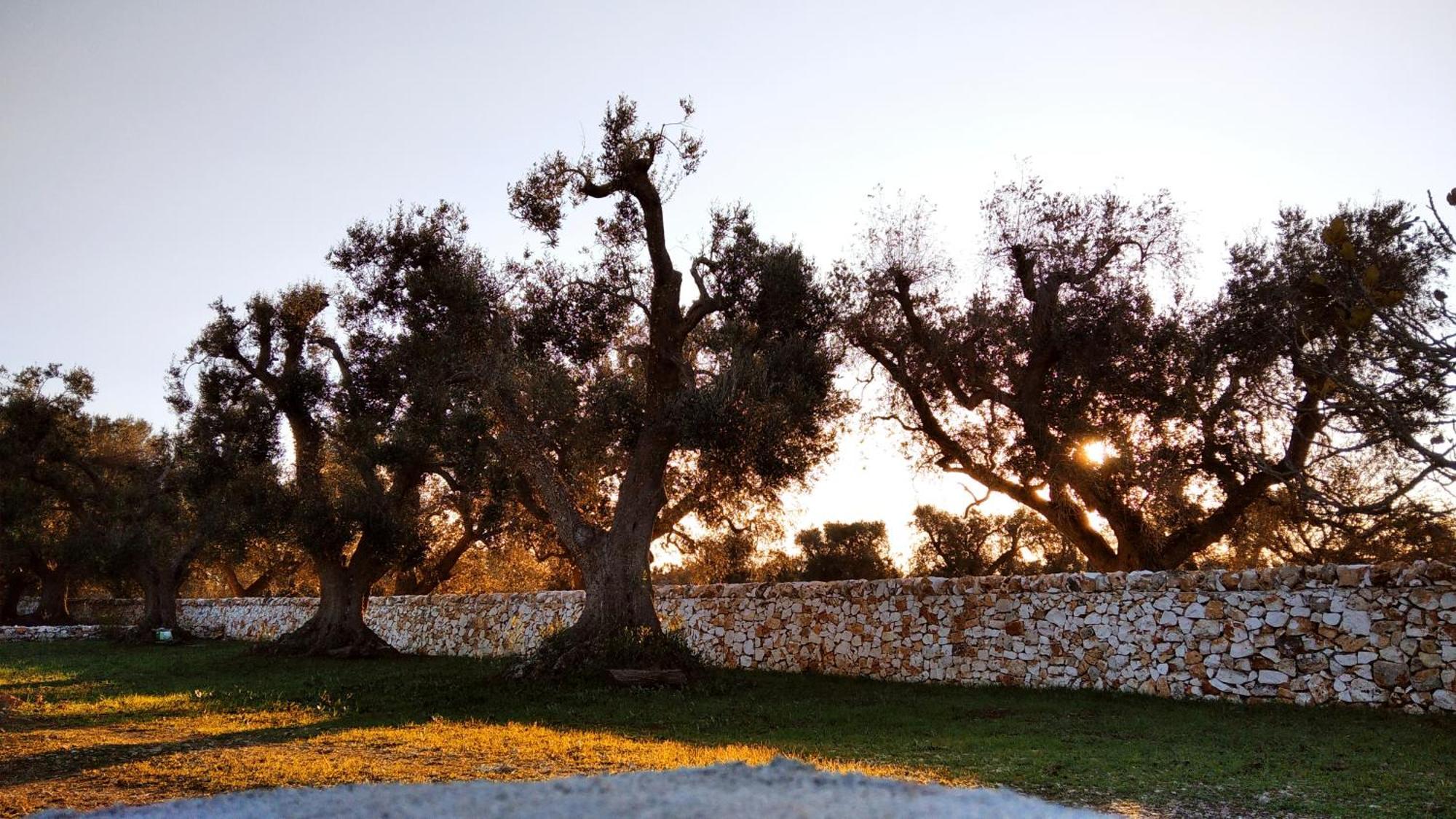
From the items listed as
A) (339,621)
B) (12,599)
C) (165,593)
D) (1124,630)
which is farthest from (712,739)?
(12,599)

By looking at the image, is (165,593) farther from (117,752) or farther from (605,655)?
(117,752)

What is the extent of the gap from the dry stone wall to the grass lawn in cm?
58

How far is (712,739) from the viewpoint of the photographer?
31.2ft

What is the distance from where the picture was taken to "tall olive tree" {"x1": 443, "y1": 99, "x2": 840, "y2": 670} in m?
14.3

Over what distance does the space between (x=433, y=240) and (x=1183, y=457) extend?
1373 centimetres

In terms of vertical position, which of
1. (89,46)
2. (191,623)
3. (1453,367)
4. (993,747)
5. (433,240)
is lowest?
(191,623)

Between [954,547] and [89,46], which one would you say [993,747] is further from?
[954,547]

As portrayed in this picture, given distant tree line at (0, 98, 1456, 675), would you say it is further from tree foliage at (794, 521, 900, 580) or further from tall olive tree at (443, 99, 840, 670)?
tree foliage at (794, 521, 900, 580)

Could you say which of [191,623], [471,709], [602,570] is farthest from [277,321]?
[191,623]

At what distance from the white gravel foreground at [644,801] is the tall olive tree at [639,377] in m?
9.14

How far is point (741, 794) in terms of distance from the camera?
436 cm

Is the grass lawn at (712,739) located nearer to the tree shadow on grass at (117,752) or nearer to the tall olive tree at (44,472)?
the tree shadow on grass at (117,752)

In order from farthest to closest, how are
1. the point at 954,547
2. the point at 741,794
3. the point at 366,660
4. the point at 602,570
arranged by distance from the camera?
the point at 954,547 < the point at 366,660 < the point at 602,570 < the point at 741,794

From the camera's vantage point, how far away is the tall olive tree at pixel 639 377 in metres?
14.3
